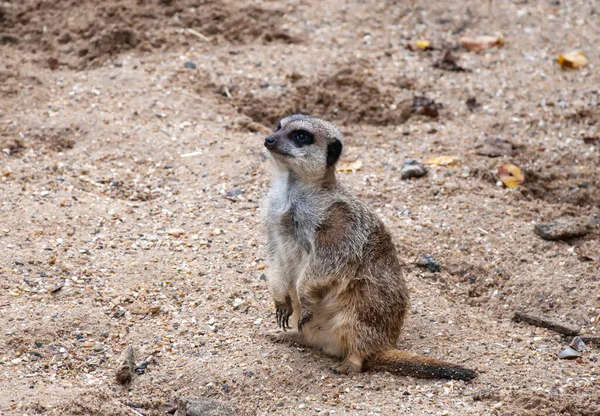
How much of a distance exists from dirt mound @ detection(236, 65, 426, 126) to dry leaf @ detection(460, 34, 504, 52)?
1038mm

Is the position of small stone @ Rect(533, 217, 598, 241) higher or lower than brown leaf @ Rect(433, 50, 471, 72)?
lower

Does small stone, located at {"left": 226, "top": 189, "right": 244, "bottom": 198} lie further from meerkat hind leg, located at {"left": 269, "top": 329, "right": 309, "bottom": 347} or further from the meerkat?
meerkat hind leg, located at {"left": 269, "top": 329, "right": 309, "bottom": 347}

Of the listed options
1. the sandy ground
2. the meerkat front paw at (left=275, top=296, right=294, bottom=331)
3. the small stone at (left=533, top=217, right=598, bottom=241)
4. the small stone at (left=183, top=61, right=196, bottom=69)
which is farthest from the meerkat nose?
the small stone at (left=183, top=61, right=196, bottom=69)

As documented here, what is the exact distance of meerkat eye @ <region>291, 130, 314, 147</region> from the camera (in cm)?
409

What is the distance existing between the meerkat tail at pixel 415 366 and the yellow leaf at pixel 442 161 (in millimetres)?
2088

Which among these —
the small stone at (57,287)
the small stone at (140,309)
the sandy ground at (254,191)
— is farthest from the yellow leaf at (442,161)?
the small stone at (57,287)

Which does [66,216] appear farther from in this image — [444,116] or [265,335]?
[444,116]

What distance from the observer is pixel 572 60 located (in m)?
7.03

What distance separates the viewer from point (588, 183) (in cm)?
586

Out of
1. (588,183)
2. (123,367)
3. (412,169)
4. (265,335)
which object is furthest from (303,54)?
(123,367)

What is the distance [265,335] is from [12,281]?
1.33 meters

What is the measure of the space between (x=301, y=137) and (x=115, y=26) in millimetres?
3322

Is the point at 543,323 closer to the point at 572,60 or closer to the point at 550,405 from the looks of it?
the point at 550,405

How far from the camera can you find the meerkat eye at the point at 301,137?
4.09 metres
